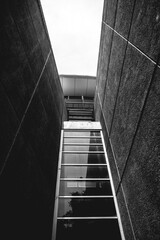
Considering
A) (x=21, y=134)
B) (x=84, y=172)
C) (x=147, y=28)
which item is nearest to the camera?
(x=147, y=28)

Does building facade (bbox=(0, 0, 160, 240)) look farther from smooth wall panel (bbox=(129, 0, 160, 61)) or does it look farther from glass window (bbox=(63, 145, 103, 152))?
glass window (bbox=(63, 145, 103, 152))

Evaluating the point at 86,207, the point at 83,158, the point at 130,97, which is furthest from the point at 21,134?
the point at 83,158

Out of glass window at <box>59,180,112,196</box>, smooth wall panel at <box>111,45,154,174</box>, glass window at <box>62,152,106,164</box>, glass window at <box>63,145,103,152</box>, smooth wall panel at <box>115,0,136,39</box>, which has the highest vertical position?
smooth wall panel at <box>115,0,136,39</box>

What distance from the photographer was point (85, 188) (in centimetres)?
583

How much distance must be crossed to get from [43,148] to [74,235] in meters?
2.62

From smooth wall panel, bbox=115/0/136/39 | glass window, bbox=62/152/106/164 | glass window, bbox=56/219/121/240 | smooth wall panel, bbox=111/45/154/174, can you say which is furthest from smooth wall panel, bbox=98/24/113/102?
glass window, bbox=56/219/121/240

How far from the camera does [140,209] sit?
3.28 metres

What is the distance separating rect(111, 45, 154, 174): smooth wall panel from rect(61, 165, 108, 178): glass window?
1.60m

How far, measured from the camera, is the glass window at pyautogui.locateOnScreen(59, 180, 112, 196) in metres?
5.67

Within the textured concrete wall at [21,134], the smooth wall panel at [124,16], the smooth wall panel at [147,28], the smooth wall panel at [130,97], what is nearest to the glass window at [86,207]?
the textured concrete wall at [21,134]

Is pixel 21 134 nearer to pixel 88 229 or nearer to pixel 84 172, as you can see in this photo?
pixel 88 229

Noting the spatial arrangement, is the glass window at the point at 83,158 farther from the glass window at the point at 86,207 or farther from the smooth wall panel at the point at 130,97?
the smooth wall panel at the point at 130,97

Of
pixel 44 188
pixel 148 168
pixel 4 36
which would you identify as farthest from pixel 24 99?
pixel 148 168

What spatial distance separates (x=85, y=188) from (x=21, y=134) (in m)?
3.59
